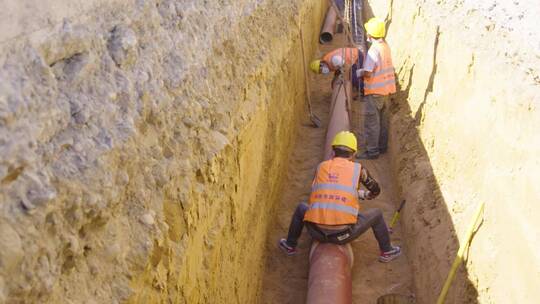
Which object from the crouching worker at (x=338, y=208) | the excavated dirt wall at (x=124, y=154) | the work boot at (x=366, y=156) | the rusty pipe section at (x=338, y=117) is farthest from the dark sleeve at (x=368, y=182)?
the work boot at (x=366, y=156)

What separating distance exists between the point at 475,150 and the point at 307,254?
1.98 metres

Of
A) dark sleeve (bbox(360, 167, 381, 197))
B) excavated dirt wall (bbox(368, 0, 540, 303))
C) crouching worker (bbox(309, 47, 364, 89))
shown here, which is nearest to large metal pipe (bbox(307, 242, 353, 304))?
dark sleeve (bbox(360, 167, 381, 197))

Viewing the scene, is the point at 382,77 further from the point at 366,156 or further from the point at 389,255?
the point at 389,255

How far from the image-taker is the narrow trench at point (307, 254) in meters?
4.83

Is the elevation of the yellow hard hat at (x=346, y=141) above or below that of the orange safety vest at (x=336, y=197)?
above

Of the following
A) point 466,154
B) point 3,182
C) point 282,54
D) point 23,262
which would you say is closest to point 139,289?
point 23,262

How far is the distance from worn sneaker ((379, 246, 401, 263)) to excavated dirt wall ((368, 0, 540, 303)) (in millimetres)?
154

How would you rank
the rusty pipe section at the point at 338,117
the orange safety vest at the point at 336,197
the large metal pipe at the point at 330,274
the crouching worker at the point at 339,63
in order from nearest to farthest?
the large metal pipe at the point at 330,274, the orange safety vest at the point at 336,197, the rusty pipe section at the point at 338,117, the crouching worker at the point at 339,63

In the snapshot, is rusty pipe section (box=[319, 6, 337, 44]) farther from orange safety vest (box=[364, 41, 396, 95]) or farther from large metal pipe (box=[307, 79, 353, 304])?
large metal pipe (box=[307, 79, 353, 304])

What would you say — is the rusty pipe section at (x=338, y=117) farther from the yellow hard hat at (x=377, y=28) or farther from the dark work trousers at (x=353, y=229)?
the dark work trousers at (x=353, y=229)

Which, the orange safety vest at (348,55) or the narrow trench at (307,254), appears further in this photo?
the orange safety vest at (348,55)

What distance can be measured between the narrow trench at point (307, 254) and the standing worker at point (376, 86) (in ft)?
0.72

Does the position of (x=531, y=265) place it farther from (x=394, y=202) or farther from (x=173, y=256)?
(x=394, y=202)

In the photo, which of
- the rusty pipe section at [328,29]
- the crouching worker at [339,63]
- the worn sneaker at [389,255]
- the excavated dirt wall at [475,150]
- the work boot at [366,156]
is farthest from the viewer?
the rusty pipe section at [328,29]
